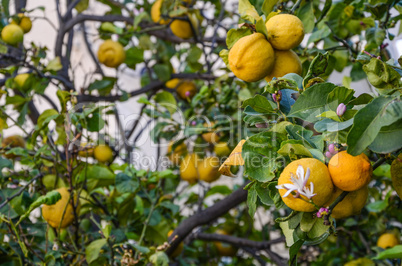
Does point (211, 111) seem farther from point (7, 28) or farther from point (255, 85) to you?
point (7, 28)

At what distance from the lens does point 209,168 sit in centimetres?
146

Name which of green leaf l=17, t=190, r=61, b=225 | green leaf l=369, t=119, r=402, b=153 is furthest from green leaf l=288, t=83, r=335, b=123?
green leaf l=17, t=190, r=61, b=225

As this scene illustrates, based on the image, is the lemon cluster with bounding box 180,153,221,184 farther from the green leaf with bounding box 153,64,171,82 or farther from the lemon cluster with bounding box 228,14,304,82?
the lemon cluster with bounding box 228,14,304,82

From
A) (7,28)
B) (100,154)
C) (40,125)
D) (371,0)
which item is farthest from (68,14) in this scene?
(371,0)

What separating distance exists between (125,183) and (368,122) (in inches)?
31.5

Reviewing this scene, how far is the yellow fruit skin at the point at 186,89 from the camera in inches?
68.3

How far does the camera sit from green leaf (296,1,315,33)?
0.93 meters

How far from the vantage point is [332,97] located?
0.58m

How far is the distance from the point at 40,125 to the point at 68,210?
238mm

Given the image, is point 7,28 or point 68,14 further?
point 68,14

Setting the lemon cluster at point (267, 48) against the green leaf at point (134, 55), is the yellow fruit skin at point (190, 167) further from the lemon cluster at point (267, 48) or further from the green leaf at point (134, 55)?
the lemon cluster at point (267, 48)

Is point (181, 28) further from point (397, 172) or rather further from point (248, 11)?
point (397, 172)

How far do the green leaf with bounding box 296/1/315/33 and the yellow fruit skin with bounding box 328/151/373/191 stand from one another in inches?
18.1

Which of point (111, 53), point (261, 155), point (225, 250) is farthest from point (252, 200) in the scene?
point (225, 250)
